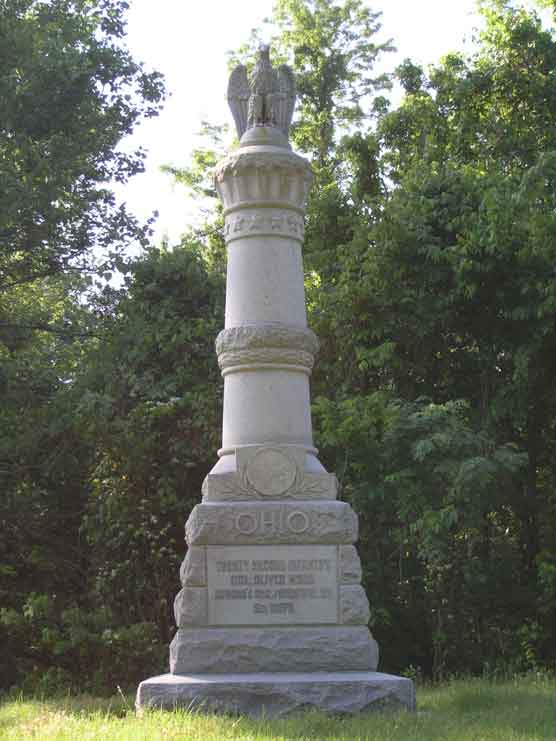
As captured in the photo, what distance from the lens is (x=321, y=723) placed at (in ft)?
24.2

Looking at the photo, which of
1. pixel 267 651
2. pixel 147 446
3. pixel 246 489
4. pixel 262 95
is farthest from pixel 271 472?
pixel 147 446

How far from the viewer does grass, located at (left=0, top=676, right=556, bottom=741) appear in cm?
688

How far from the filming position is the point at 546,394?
14211 mm

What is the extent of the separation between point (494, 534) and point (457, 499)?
315cm

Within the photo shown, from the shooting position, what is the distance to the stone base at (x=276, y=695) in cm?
804

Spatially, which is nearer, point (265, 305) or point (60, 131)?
point (265, 305)

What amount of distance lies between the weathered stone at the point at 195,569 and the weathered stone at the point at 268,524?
9 centimetres

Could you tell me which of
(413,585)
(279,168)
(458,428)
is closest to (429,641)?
(413,585)

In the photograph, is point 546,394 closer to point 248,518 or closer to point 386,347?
point 386,347

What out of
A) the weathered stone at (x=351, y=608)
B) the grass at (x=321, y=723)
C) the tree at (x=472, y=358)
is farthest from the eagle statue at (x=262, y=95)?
the grass at (x=321, y=723)

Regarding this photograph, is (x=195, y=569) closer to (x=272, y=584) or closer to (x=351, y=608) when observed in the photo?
(x=272, y=584)

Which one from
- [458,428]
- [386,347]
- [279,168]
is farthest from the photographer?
[386,347]

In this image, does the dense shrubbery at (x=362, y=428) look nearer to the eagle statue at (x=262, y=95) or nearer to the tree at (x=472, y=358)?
the tree at (x=472, y=358)

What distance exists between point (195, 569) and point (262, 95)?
443 cm
